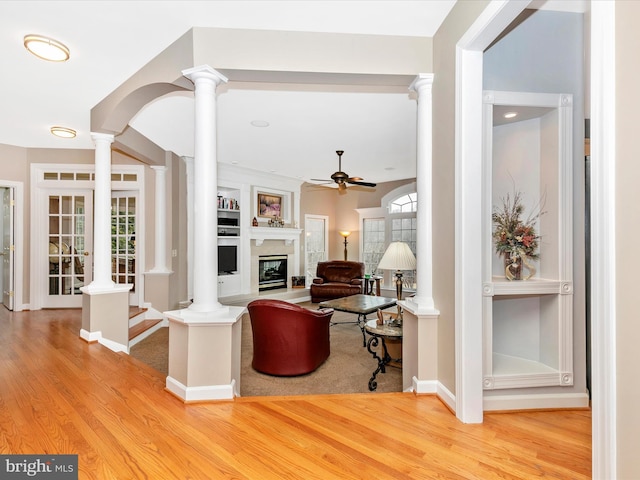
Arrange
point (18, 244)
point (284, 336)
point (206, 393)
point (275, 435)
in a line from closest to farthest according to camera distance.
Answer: point (275, 435), point (206, 393), point (284, 336), point (18, 244)

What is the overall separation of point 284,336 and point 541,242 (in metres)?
2.48

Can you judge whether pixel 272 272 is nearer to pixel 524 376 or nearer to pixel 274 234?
pixel 274 234

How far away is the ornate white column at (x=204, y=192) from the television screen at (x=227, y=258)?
4.24m

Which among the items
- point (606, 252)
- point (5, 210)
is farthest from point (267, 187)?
point (606, 252)

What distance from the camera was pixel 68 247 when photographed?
563 centimetres

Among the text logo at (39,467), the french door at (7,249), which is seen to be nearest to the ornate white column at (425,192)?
the text logo at (39,467)

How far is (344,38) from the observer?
2570mm

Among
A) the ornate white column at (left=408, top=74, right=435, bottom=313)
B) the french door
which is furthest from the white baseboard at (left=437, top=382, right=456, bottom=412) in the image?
the french door

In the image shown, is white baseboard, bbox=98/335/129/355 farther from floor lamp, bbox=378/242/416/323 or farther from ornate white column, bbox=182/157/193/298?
floor lamp, bbox=378/242/416/323

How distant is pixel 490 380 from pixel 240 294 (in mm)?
5505

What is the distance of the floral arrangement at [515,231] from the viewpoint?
2.42m

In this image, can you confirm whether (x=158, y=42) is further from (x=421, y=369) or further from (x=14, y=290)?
(x=14, y=290)

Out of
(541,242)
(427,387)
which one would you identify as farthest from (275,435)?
(541,242)

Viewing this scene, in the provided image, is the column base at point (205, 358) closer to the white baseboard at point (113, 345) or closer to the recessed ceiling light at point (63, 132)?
the white baseboard at point (113, 345)
